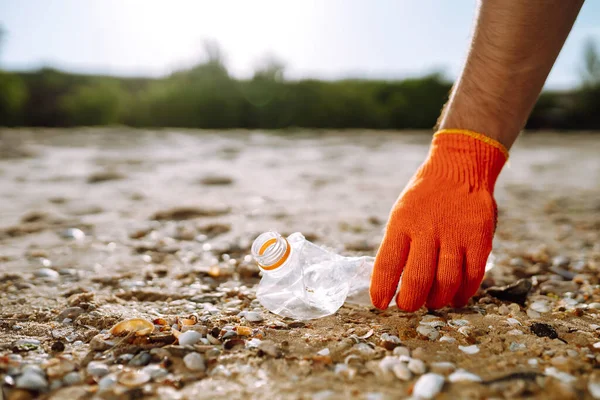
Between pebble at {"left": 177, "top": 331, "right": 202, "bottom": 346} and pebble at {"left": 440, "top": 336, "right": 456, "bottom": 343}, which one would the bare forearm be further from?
pebble at {"left": 177, "top": 331, "right": 202, "bottom": 346}

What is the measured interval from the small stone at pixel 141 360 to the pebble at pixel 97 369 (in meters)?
0.06

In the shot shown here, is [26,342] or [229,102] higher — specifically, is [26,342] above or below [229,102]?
below

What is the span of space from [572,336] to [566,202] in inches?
108

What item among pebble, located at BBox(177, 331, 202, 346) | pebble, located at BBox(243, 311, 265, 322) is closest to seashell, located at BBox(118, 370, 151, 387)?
pebble, located at BBox(177, 331, 202, 346)

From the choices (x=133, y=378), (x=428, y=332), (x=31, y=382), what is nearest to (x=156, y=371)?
(x=133, y=378)

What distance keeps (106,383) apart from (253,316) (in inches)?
20.6

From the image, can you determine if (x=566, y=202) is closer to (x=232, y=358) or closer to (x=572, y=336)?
(x=572, y=336)

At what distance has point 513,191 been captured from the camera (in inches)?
172

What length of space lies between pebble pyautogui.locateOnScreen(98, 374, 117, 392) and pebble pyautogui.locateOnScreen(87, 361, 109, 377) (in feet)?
0.09

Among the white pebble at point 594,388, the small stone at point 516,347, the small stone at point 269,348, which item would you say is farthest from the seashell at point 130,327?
the white pebble at point 594,388

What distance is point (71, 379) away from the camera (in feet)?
3.87

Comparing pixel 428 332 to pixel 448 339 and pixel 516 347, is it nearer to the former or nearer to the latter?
pixel 448 339

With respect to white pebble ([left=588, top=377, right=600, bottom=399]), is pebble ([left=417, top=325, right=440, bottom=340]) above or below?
below

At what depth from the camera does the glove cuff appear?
5.51 feet
